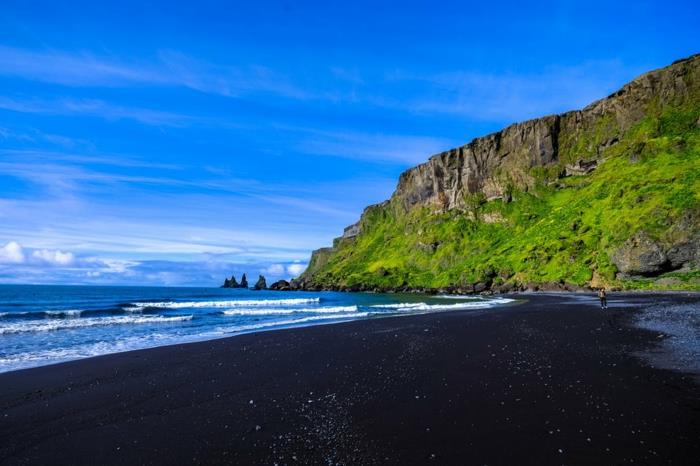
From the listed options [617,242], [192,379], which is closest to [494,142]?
[617,242]

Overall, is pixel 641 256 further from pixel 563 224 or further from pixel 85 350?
pixel 85 350

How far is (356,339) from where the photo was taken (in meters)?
24.8

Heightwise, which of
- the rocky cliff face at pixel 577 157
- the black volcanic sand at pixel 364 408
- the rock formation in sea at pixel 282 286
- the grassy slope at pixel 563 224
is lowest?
the black volcanic sand at pixel 364 408

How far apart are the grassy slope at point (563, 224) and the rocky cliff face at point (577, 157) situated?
40.0 inches

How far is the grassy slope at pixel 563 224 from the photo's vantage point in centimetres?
7269

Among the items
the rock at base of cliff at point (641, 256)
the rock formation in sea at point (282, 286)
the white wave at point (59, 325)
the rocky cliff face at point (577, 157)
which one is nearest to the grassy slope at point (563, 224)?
the rocky cliff face at point (577, 157)

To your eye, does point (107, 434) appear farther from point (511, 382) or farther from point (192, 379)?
point (511, 382)

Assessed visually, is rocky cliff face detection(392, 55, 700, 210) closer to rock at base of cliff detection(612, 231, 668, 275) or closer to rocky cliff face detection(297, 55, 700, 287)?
rocky cliff face detection(297, 55, 700, 287)

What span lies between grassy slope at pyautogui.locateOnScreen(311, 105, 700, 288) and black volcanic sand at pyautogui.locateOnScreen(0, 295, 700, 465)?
56.1 metres

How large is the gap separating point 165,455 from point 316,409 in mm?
3873

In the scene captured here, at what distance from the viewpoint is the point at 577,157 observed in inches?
5094

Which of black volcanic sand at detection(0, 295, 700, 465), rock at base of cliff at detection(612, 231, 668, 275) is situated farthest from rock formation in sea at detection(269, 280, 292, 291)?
black volcanic sand at detection(0, 295, 700, 465)

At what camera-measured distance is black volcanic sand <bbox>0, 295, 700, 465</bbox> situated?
8.02 m

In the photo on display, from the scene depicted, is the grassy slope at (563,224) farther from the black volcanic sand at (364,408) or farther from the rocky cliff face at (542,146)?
the black volcanic sand at (364,408)
